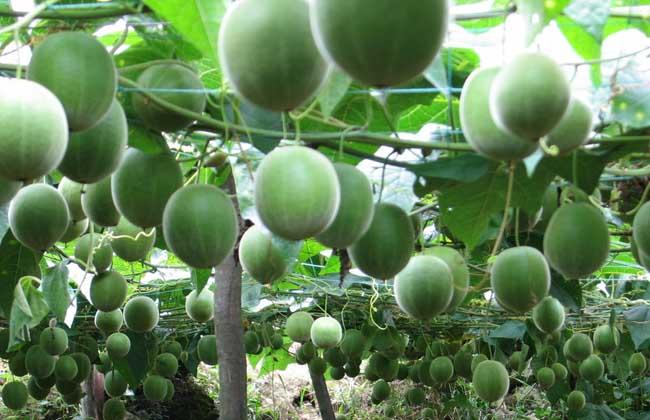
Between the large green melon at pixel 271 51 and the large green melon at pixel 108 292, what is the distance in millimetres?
1392

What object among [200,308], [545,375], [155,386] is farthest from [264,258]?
[545,375]

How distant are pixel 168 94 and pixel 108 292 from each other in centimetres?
105

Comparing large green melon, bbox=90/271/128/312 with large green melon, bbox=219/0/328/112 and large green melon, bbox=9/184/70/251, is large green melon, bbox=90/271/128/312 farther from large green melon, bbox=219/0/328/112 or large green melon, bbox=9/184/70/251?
large green melon, bbox=219/0/328/112

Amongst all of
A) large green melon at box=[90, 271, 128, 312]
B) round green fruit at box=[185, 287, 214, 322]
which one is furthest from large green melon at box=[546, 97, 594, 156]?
round green fruit at box=[185, 287, 214, 322]

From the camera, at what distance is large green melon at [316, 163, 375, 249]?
1.31m

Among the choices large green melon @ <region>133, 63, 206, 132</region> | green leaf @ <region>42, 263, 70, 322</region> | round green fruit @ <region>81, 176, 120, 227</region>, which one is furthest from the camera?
green leaf @ <region>42, 263, 70, 322</region>

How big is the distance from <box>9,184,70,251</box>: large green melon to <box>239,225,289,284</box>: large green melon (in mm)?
379

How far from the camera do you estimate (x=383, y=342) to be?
15.3 ft

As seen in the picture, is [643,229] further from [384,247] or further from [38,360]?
[38,360]

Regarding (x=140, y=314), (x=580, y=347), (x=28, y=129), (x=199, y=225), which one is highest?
(x=28, y=129)

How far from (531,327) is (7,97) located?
359cm

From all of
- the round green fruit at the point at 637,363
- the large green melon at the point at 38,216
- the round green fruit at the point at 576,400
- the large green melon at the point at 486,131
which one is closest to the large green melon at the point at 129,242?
the large green melon at the point at 38,216

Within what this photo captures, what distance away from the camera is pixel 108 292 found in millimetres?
2256

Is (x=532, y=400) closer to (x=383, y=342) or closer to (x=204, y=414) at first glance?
(x=204, y=414)
